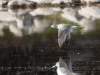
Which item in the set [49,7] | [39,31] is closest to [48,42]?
[39,31]

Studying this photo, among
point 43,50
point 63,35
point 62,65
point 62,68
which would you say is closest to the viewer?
point 62,68

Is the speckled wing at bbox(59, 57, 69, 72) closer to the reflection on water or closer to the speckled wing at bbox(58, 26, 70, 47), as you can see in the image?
the reflection on water

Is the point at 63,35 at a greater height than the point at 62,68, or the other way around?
the point at 63,35

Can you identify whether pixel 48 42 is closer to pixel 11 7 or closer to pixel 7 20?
pixel 7 20

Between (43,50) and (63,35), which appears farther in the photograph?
(43,50)

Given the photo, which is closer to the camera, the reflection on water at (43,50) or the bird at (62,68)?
the bird at (62,68)

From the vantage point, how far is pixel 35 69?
1139cm

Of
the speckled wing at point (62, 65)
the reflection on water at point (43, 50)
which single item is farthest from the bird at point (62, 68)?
the reflection on water at point (43, 50)

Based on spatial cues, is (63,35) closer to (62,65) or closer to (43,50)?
(62,65)

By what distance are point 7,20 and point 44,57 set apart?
1357cm

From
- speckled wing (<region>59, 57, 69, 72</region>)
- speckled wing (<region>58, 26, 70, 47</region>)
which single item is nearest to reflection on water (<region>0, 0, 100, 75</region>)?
speckled wing (<region>59, 57, 69, 72</region>)

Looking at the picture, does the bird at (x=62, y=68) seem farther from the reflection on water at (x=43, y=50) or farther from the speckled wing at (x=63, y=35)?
the speckled wing at (x=63, y=35)

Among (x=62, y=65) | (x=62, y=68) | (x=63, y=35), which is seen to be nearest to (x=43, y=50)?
(x=63, y=35)

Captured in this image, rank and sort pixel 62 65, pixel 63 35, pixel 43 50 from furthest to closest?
1. pixel 43 50
2. pixel 63 35
3. pixel 62 65
